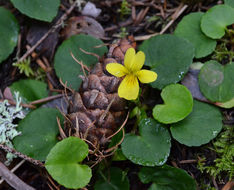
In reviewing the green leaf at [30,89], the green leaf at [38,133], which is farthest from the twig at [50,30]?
the green leaf at [38,133]

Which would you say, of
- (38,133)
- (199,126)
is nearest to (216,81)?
(199,126)

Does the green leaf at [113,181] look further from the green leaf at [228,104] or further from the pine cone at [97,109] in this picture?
the green leaf at [228,104]

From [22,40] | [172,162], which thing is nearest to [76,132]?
[172,162]

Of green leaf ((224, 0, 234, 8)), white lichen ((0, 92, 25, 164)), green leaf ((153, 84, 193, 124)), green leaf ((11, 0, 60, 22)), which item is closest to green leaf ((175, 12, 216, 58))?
green leaf ((224, 0, 234, 8))

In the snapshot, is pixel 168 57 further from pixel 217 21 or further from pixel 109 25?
pixel 109 25

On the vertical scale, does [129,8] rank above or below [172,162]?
above

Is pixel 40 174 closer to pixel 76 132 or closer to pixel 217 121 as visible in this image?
pixel 76 132
